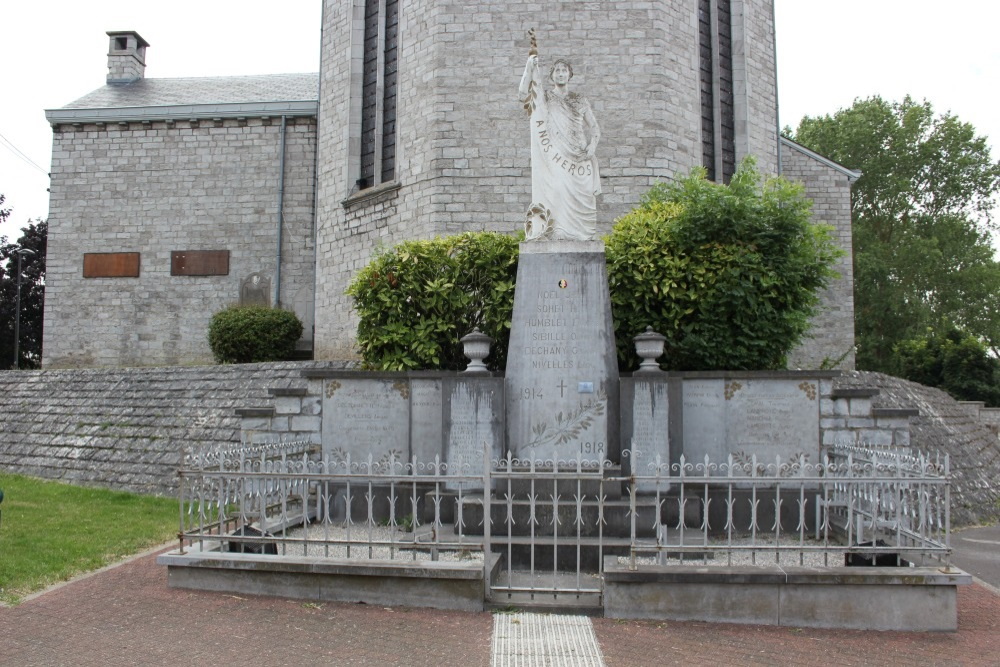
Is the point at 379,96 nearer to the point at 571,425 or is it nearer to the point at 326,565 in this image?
the point at 571,425

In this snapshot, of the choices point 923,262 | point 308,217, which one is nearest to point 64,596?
point 308,217

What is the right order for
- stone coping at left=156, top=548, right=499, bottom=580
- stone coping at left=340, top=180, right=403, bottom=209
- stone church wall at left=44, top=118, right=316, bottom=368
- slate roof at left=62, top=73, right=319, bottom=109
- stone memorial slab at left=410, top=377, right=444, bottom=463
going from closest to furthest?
stone coping at left=156, top=548, right=499, bottom=580
stone memorial slab at left=410, top=377, right=444, bottom=463
stone coping at left=340, top=180, right=403, bottom=209
stone church wall at left=44, top=118, right=316, bottom=368
slate roof at left=62, top=73, right=319, bottom=109

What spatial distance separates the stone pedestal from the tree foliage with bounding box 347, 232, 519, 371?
2.30 meters

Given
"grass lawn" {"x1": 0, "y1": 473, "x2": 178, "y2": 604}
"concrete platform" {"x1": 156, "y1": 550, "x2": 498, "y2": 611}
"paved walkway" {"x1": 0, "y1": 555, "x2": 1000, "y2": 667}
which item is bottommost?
"paved walkway" {"x1": 0, "y1": 555, "x2": 1000, "y2": 667}

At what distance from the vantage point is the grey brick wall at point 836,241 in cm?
1991

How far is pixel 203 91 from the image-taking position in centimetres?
2422

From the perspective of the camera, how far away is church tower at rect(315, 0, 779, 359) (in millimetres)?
16594

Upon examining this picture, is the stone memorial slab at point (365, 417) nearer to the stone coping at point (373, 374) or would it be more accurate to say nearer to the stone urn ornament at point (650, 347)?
the stone coping at point (373, 374)

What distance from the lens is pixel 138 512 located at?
10.9m

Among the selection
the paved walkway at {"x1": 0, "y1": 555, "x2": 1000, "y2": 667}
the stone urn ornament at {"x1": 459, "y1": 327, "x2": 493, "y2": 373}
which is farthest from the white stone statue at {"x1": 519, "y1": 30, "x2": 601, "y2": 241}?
the paved walkway at {"x1": 0, "y1": 555, "x2": 1000, "y2": 667}

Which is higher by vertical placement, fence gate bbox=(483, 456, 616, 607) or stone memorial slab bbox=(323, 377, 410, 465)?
stone memorial slab bbox=(323, 377, 410, 465)

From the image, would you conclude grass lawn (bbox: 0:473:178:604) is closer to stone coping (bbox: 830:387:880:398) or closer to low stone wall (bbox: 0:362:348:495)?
low stone wall (bbox: 0:362:348:495)

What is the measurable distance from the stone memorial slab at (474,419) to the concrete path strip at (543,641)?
271 centimetres

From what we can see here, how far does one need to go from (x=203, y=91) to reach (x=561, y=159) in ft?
62.5
